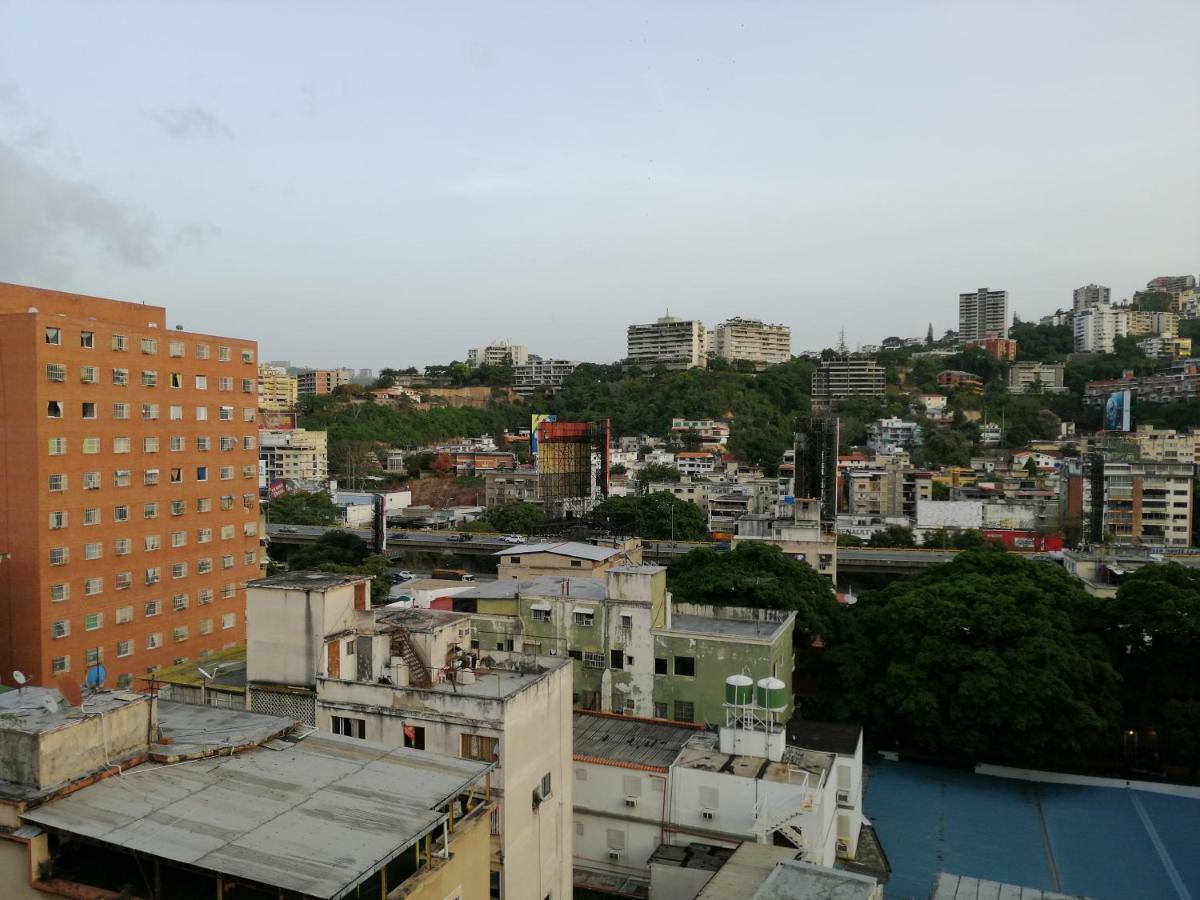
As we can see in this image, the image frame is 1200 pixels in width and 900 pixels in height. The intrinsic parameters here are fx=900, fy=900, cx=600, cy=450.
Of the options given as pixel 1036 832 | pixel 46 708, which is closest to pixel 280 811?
pixel 46 708

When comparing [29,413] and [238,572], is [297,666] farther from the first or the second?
[238,572]

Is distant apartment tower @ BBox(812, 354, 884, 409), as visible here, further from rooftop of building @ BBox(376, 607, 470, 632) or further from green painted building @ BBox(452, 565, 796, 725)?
rooftop of building @ BBox(376, 607, 470, 632)

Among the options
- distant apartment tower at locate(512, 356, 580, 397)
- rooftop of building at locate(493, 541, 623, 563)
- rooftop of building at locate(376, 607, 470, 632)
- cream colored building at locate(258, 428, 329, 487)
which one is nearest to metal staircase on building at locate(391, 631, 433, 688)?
rooftop of building at locate(376, 607, 470, 632)

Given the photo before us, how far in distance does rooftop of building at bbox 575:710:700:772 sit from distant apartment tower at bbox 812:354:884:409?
102 metres

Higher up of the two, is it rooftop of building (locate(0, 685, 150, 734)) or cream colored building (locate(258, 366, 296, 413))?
cream colored building (locate(258, 366, 296, 413))

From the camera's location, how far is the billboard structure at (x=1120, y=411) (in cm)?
9506

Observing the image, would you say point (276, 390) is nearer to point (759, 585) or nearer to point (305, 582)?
point (759, 585)

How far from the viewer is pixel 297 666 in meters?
15.0

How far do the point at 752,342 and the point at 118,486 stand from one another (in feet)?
441

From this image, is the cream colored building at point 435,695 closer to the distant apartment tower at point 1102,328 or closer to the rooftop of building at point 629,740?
the rooftop of building at point 629,740

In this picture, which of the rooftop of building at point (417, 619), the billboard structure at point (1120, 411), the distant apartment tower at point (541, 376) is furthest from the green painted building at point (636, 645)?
the distant apartment tower at point (541, 376)

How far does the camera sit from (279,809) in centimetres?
888

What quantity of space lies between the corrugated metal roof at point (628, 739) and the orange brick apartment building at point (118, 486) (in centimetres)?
1610

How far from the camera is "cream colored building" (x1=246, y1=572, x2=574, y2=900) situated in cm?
1292
